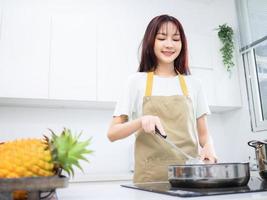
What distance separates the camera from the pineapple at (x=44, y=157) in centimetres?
40

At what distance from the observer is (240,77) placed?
9.37 ft

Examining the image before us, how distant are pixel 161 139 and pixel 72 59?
1298mm

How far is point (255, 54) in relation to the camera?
2.73m

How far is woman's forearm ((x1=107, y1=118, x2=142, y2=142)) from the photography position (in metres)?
1.06

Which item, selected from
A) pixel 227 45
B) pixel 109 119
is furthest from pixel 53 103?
pixel 227 45

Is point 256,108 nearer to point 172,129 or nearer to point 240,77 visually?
point 240,77

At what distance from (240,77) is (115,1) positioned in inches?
56.0

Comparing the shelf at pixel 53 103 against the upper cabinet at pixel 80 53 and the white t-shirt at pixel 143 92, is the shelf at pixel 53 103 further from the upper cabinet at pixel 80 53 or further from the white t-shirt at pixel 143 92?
the white t-shirt at pixel 143 92

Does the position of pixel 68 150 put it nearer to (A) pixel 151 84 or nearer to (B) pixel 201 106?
(A) pixel 151 84

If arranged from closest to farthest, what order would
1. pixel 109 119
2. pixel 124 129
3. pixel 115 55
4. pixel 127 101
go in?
pixel 124 129
pixel 127 101
pixel 115 55
pixel 109 119

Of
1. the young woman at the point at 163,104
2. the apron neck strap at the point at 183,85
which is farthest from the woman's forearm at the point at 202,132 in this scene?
the apron neck strap at the point at 183,85

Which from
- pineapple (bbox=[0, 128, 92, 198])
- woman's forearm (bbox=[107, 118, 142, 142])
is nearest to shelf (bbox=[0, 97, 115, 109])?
woman's forearm (bbox=[107, 118, 142, 142])

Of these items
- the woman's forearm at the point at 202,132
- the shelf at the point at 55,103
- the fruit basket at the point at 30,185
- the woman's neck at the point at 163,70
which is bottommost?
the fruit basket at the point at 30,185

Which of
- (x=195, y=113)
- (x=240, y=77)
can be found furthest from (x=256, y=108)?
(x=195, y=113)
